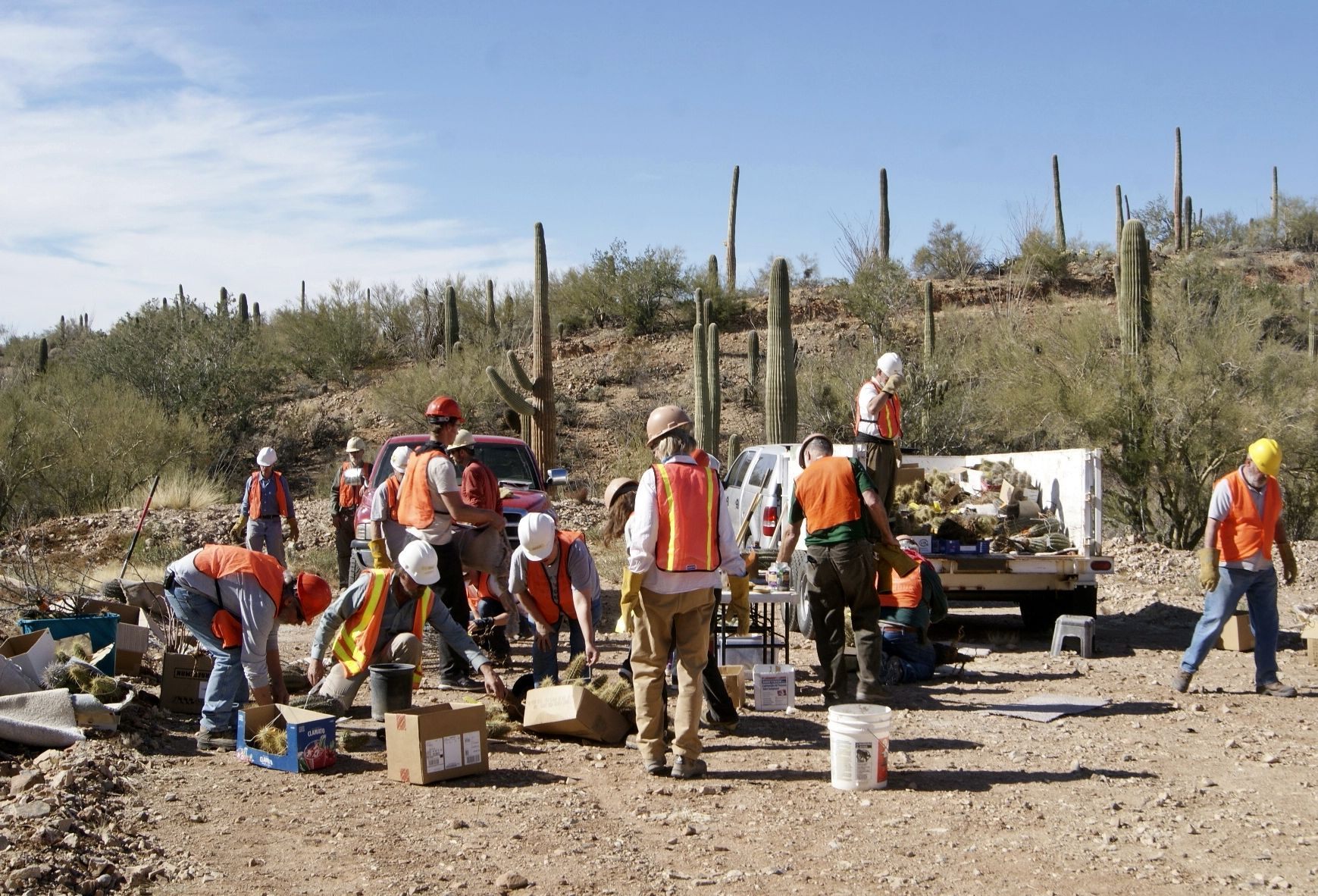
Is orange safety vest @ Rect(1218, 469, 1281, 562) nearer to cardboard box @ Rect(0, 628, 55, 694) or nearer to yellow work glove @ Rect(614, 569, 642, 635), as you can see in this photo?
yellow work glove @ Rect(614, 569, 642, 635)

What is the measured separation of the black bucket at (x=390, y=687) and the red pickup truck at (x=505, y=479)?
3846 mm

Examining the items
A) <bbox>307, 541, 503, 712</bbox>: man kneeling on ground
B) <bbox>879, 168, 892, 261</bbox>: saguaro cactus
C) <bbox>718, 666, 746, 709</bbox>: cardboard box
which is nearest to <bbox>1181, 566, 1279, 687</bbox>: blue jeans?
<bbox>718, 666, 746, 709</bbox>: cardboard box

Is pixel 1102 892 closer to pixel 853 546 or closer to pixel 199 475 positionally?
pixel 853 546

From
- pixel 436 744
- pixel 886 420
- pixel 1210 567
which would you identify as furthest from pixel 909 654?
pixel 436 744

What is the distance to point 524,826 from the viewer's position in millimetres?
5680

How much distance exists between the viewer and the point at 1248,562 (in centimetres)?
874

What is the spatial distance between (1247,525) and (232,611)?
265 inches

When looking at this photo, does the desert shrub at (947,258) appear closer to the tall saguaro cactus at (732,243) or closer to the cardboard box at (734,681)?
the tall saguaro cactus at (732,243)

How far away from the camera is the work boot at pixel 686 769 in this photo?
6488 mm

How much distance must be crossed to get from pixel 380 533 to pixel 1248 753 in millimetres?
6327

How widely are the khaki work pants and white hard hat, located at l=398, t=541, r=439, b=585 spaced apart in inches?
60.0

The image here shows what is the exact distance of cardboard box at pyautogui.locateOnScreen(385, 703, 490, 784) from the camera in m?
6.29

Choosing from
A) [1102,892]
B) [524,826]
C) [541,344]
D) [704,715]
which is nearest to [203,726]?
[524,826]

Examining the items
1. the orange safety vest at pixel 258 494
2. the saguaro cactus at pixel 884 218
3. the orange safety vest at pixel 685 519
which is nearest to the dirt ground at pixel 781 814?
the orange safety vest at pixel 685 519
